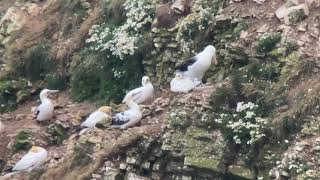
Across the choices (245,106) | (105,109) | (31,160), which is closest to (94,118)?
(105,109)

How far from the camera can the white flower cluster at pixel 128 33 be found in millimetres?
16062

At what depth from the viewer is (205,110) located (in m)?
13.0

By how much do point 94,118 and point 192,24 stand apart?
253 centimetres

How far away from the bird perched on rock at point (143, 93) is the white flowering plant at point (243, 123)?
6.81 ft

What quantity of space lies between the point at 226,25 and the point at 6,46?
582cm

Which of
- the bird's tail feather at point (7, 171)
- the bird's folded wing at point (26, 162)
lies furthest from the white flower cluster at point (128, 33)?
the bird's tail feather at point (7, 171)

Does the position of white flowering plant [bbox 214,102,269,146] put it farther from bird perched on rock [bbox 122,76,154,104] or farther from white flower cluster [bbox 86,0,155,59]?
white flower cluster [bbox 86,0,155,59]

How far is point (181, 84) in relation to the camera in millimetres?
14070

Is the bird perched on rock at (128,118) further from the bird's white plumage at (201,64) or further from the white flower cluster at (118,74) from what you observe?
the white flower cluster at (118,74)

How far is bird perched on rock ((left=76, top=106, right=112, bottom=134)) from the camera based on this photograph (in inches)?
550

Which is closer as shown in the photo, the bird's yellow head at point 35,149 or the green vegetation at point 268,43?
the green vegetation at point 268,43

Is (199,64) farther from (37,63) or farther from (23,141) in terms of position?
(37,63)

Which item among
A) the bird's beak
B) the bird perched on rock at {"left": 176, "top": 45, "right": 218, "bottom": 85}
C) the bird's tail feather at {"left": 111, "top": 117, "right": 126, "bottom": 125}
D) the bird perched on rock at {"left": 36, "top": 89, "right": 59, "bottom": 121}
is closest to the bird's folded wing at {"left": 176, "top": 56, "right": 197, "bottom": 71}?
the bird perched on rock at {"left": 176, "top": 45, "right": 218, "bottom": 85}

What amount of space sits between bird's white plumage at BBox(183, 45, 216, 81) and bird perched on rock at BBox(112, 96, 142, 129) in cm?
109
